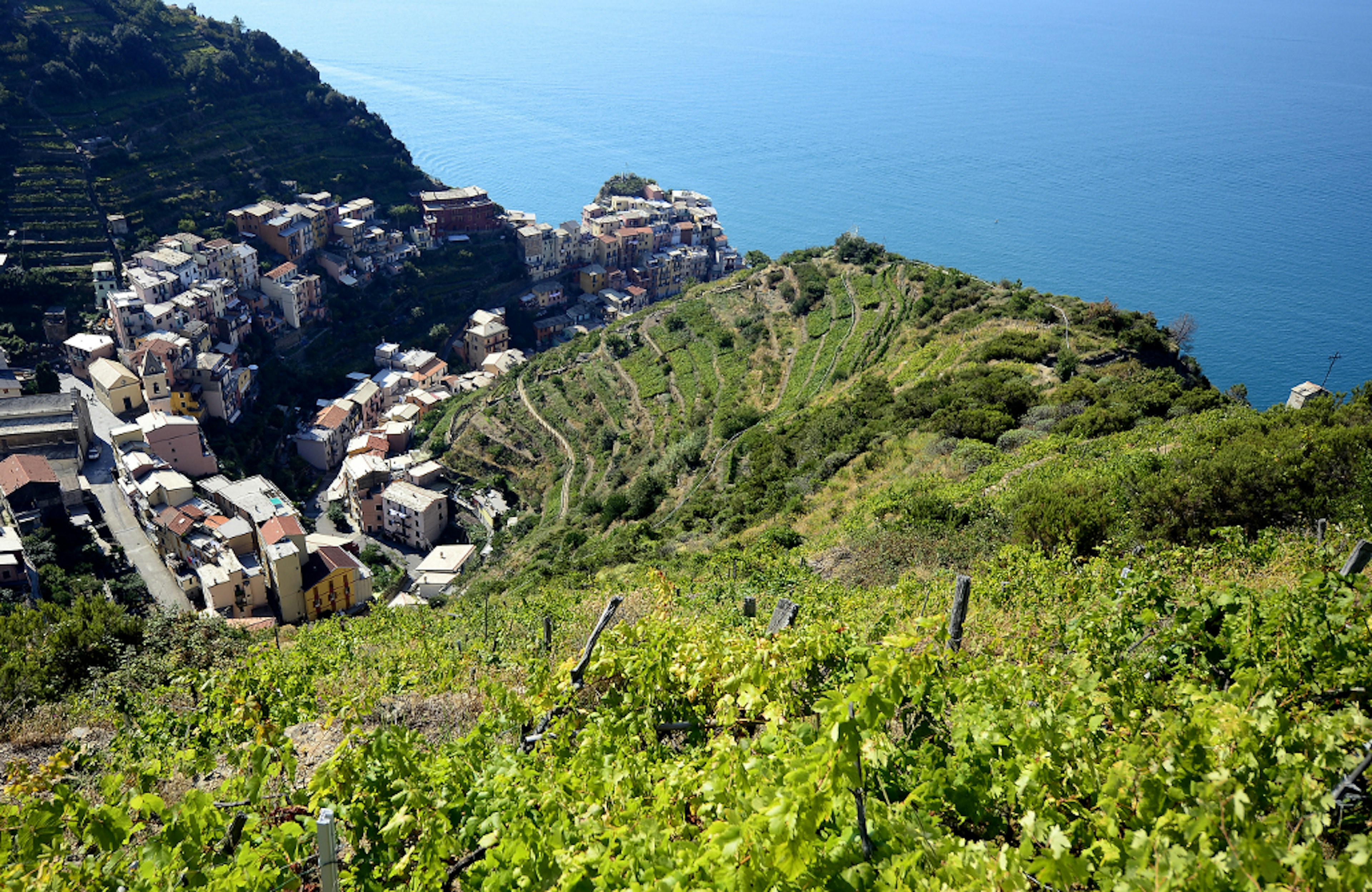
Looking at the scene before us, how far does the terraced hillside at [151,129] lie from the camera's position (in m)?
44.0

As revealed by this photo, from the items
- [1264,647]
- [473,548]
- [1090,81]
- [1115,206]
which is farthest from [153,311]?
[1090,81]

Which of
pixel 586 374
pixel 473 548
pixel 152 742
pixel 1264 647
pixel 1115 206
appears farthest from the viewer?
pixel 1115 206

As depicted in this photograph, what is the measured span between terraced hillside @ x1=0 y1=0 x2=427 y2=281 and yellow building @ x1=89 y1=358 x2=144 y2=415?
26.6 ft

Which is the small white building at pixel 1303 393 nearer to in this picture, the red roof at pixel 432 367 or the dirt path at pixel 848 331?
the dirt path at pixel 848 331

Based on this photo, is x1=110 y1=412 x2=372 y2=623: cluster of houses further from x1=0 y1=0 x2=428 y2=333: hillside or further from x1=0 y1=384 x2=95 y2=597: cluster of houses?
x1=0 y1=0 x2=428 y2=333: hillside

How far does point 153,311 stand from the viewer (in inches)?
1580

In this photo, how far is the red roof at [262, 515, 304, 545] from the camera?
2855 cm

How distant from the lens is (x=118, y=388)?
36.8 m

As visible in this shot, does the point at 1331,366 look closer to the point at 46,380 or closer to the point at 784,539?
the point at 784,539

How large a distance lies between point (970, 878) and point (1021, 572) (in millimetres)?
6537

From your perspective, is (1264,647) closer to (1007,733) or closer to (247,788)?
(1007,733)

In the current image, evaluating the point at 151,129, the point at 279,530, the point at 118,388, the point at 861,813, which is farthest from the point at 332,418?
the point at 861,813

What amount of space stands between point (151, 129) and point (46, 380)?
22.6 metres

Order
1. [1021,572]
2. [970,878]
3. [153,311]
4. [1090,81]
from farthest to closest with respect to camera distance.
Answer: [1090,81]
[153,311]
[1021,572]
[970,878]
